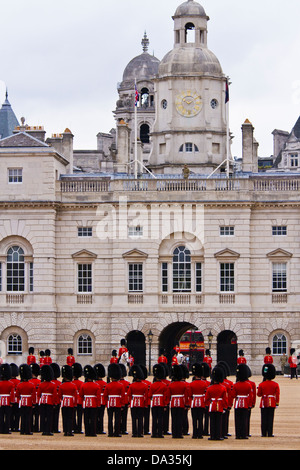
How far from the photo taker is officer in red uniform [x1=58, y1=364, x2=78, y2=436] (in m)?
38.1

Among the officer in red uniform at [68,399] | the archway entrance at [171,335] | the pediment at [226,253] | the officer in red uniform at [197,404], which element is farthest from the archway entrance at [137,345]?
the officer in red uniform at [197,404]

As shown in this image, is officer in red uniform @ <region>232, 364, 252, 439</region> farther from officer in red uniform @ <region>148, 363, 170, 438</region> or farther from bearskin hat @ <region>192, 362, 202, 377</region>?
officer in red uniform @ <region>148, 363, 170, 438</region>

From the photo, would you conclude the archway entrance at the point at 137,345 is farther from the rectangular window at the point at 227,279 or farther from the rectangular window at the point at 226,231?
the rectangular window at the point at 226,231

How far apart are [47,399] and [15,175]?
116 feet

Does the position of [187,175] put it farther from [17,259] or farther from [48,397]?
[48,397]

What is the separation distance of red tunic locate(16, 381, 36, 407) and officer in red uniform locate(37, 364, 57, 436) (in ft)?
0.57

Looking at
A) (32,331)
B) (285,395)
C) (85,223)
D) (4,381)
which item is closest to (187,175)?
(85,223)

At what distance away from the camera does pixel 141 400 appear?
37.7m

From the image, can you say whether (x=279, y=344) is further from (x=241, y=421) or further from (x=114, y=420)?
(x=114, y=420)

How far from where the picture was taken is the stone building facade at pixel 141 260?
71.2 meters

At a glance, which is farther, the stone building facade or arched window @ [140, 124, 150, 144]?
arched window @ [140, 124, 150, 144]

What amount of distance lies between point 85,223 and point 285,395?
21224 mm

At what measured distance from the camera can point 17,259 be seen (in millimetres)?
71750

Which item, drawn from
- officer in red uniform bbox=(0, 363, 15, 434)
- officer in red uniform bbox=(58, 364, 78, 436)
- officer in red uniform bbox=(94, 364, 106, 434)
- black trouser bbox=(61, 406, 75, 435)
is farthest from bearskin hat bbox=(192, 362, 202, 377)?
officer in red uniform bbox=(0, 363, 15, 434)
